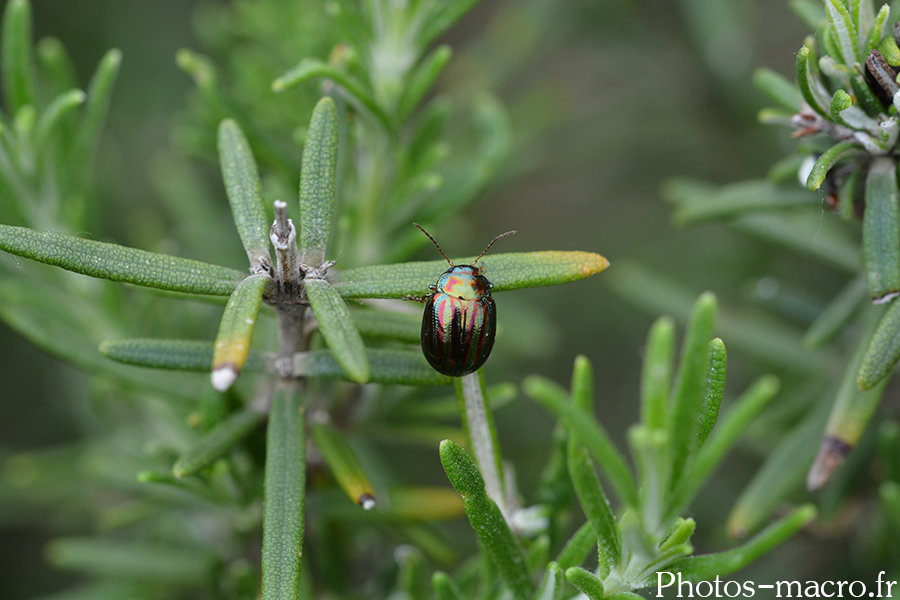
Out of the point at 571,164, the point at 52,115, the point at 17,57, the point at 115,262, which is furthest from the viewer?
the point at 571,164

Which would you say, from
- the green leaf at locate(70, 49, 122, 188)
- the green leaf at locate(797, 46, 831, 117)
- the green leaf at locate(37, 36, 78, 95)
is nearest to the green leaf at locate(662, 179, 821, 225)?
the green leaf at locate(797, 46, 831, 117)

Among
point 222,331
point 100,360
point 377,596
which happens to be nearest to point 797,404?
point 377,596

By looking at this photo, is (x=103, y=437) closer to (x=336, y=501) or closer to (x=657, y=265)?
(x=336, y=501)

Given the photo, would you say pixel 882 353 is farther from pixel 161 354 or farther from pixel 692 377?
pixel 161 354

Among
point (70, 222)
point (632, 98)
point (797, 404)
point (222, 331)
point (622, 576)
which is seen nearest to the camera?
point (222, 331)

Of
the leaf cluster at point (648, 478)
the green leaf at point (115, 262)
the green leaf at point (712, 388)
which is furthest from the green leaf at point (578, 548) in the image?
the green leaf at point (115, 262)

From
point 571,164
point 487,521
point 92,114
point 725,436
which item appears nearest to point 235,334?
point 487,521
